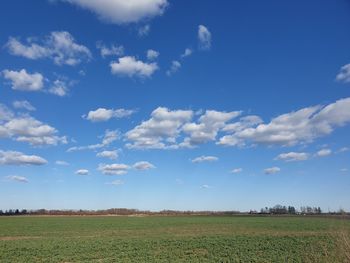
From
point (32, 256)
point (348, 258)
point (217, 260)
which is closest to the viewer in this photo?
point (348, 258)

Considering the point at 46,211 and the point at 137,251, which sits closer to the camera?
the point at 137,251

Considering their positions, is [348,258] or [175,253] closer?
[348,258]

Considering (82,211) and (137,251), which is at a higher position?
(82,211)

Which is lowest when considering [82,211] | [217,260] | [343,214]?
[217,260]

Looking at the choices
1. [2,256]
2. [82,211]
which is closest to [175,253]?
[2,256]

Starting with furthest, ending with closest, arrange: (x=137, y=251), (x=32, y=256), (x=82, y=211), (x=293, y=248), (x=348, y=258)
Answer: (x=82, y=211), (x=293, y=248), (x=137, y=251), (x=32, y=256), (x=348, y=258)

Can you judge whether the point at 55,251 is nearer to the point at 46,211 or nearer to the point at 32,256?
→ the point at 32,256

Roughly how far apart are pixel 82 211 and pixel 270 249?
156603 millimetres

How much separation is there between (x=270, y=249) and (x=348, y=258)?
18682 mm

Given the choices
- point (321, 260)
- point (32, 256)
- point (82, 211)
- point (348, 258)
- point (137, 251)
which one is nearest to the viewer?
point (348, 258)

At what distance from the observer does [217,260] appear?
74.9 feet

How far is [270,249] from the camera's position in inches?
1104

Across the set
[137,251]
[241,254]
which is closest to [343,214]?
[241,254]

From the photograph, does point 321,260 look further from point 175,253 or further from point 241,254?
point 175,253
